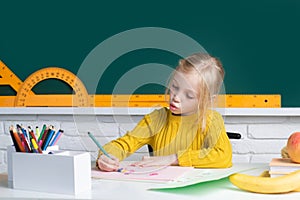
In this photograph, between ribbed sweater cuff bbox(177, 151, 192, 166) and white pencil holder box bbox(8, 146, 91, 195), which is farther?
ribbed sweater cuff bbox(177, 151, 192, 166)

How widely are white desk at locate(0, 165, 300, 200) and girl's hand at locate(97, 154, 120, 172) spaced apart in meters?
0.13

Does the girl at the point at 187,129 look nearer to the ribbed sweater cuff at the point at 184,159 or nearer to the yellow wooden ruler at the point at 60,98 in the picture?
the ribbed sweater cuff at the point at 184,159

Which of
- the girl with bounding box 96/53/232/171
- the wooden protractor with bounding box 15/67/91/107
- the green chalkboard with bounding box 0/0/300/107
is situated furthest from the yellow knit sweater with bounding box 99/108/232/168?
the wooden protractor with bounding box 15/67/91/107

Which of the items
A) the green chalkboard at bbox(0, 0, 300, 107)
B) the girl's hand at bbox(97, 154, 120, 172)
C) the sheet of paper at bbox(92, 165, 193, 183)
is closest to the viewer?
the sheet of paper at bbox(92, 165, 193, 183)

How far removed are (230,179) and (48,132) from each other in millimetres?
392

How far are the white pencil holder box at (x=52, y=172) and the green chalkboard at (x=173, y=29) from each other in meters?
0.81

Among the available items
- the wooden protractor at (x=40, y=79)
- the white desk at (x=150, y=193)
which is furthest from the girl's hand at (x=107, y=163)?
the wooden protractor at (x=40, y=79)

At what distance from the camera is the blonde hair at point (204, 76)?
44.5 inches

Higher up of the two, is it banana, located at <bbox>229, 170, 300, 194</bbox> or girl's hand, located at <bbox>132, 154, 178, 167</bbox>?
girl's hand, located at <bbox>132, 154, 178, 167</bbox>

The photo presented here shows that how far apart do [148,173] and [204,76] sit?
0.83ft

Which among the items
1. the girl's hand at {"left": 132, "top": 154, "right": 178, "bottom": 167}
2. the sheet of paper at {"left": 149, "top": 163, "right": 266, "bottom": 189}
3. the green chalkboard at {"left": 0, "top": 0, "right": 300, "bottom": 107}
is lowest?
the sheet of paper at {"left": 149, "top": 163, "right": 266, "bottom": 189}

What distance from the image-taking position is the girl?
3.75 ft

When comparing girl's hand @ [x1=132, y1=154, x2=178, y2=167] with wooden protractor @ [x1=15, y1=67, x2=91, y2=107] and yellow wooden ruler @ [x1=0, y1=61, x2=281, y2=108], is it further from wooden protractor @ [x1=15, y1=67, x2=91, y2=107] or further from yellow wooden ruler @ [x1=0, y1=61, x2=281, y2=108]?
wooden protractor @ [x1=15, y1=67, x2=91, y2=107]

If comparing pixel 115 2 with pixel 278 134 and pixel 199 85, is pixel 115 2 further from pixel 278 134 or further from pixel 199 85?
pixel 199 85
